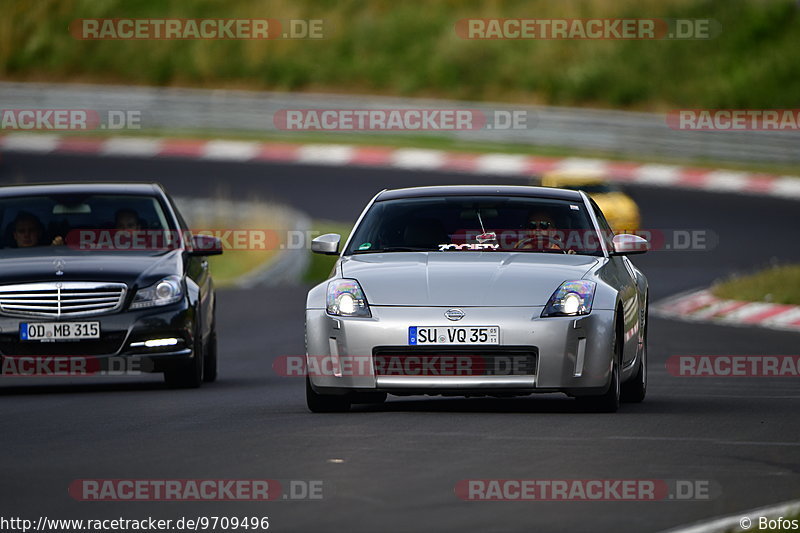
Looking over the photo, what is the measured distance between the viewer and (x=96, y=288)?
12.4 m

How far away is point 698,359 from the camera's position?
1519 cm

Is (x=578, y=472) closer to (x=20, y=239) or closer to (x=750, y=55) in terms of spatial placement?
(x=20, y=239)

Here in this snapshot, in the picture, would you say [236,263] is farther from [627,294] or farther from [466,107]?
[627,294]

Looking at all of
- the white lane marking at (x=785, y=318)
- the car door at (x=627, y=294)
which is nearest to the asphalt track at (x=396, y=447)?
the car door at (x=627, y=294)

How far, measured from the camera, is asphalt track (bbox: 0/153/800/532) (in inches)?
272

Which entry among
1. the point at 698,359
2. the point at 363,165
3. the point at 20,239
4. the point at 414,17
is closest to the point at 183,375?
the point at 20,239

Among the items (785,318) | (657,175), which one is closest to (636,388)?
(785,318)

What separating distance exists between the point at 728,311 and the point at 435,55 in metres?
28.9

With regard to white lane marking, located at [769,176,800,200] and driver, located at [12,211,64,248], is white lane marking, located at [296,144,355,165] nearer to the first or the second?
white lane marking, located at [769,176,800,200]

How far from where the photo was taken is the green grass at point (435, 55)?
45.3 m

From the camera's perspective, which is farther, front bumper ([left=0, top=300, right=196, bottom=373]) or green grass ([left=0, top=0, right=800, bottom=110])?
green grass ([left=0, top=0, right=800, bottom=110])

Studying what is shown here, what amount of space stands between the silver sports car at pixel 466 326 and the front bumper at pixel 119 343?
7.14ft

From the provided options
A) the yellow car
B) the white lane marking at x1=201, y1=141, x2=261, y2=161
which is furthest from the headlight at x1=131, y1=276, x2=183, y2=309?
the white lane marking at x1=201, y1=141, x2=261, y2=161

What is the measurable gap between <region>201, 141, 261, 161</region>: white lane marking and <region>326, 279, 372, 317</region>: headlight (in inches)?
1154
